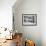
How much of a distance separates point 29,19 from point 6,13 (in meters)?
1.48

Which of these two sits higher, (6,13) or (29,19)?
(6,13)

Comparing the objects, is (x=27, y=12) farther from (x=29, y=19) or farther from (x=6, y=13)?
(x=6, y=13)

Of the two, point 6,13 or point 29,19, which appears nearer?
point 6,13

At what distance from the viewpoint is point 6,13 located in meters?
4.54

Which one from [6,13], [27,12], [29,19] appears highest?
[27,12]

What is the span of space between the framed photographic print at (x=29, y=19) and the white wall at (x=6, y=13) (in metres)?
1.22

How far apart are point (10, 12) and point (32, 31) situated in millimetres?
1744

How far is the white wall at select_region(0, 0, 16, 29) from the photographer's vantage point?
14.7 ft

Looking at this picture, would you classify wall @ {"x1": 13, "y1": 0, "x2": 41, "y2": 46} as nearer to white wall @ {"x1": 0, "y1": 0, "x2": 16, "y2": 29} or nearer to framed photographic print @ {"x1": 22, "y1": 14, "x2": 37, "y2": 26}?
framed photographic print @ {"x1": 22, "y1": 14, "x2": 37, "y2": 26}

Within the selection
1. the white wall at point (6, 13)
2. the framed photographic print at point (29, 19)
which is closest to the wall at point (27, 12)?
the framed photographic print at point (29, 19)

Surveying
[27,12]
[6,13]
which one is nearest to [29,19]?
[27,12]

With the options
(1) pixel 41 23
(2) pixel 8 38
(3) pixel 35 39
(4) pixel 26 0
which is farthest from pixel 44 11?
(2) pixel 8 38

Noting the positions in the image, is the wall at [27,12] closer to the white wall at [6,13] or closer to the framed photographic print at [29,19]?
the framed photographic print at [29,19]

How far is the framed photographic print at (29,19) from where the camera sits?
5.63 meters
